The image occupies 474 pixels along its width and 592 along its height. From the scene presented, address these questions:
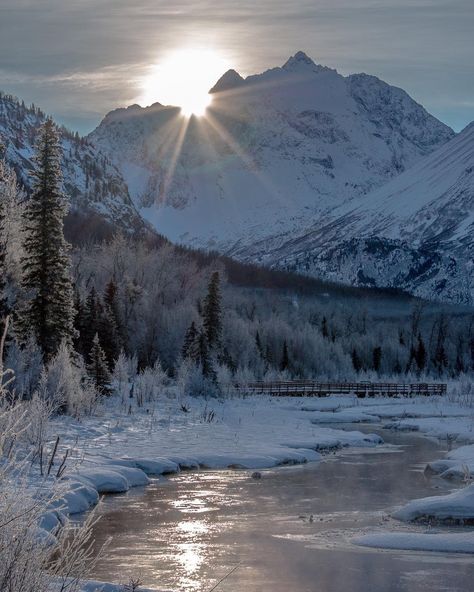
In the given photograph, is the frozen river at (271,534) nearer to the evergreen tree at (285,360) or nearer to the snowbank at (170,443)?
the snowbank at (170,443)

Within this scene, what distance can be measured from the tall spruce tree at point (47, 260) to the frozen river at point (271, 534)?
15952 millimetres

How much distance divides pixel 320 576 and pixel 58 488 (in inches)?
293

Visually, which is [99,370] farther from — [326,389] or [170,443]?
[326,389]

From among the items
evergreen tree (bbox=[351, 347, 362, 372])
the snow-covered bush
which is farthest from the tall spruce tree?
evergreen tree (bbox=[351, 347, 362, 372])

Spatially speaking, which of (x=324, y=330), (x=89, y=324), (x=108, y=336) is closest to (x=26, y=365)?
(x=89, y=324)

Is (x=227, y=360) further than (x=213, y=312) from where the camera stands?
Yes

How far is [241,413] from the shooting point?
46938 millimetres

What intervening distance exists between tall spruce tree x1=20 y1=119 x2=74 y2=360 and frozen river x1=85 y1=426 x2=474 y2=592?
52.3ft

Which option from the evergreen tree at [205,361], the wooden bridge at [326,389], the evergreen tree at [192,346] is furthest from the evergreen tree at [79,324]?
the wooden bridge at [326,389]

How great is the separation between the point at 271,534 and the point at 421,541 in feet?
8.94

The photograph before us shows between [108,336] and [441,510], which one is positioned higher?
[108,336]

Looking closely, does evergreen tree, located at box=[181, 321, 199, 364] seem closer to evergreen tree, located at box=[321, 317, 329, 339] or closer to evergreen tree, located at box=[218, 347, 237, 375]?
evergreen tree, located at box=[218, 347, 237, 375]

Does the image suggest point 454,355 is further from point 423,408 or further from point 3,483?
point 3,483

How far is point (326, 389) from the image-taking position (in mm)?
71938
